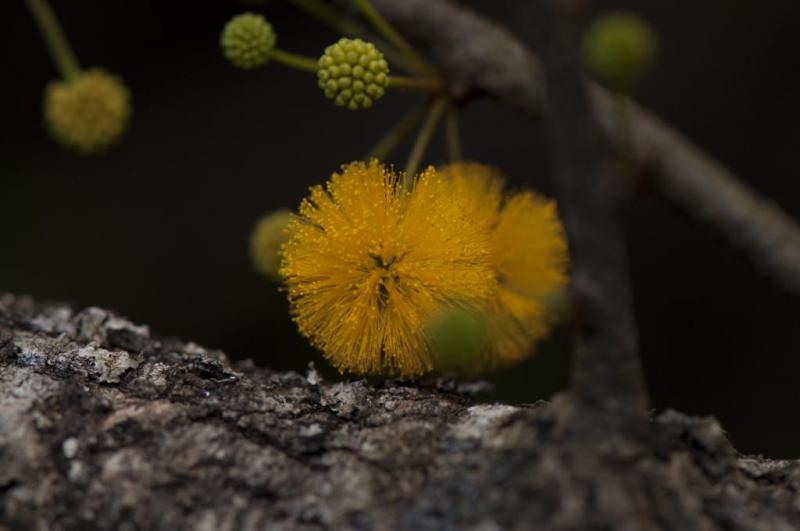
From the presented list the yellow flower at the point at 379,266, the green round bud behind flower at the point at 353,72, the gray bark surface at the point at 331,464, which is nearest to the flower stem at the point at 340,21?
the green round bud behind flower at the point at 353,72

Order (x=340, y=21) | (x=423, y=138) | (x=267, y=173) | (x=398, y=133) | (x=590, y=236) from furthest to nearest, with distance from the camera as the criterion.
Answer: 1. (x=267, y=173)
2. (x=340, y=21)
3. (x=398, y=133)
4. (x=423, y=138)
5. (x=590, y=236)

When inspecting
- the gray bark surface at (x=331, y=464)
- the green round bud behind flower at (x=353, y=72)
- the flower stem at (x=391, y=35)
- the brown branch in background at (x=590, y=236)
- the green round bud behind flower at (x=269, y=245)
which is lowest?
the gray bark surface at (x=331, y=464)

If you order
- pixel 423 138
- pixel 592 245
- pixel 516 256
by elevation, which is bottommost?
pixel 516 256

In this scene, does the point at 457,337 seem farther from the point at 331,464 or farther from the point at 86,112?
the point at 86,112

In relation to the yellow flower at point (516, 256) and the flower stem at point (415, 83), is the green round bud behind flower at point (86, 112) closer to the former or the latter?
the flower stem at point (415, 83)

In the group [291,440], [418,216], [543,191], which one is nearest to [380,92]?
[418,216]

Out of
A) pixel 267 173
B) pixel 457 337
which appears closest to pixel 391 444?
pixel 457 337

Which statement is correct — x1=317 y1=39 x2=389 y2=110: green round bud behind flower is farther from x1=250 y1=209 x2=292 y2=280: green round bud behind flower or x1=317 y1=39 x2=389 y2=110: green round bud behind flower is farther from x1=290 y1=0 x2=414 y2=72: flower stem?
x1=250 y1=209 x2=292 y2=280: green round bud behind flower
